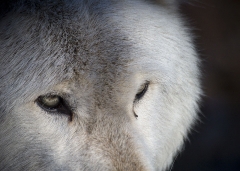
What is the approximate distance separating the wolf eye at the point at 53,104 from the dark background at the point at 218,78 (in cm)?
301

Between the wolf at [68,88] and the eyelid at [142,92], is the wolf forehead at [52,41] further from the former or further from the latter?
the eyelid at [142,92]

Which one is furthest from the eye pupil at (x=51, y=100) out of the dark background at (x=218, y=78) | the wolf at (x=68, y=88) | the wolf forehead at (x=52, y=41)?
the dark background at (x=218, y=78)

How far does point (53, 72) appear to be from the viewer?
2.21 m

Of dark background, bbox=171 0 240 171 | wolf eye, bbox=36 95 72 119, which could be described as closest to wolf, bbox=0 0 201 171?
wolf eye, bbox=36 95 72 119

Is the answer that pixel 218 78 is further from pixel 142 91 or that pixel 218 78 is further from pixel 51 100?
pixel 51 100

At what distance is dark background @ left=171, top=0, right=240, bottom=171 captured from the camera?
5172 millimetres

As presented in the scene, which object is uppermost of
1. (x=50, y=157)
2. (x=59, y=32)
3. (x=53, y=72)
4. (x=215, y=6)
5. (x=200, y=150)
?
(x=59, y=32)

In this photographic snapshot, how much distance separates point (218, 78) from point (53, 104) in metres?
3.46

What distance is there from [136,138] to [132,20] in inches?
23.5

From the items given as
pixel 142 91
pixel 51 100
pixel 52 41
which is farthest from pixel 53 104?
pixel 142 91

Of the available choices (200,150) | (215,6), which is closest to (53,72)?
(200,150)

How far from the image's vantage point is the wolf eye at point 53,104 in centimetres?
225

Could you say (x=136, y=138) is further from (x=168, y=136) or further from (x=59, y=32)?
(x=168, y=136)

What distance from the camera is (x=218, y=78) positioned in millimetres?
5445
